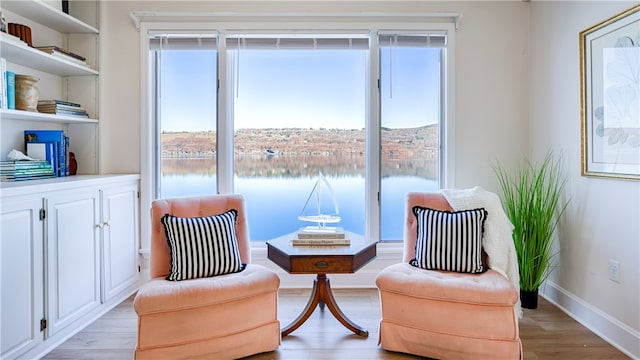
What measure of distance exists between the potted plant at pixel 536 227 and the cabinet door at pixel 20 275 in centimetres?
312

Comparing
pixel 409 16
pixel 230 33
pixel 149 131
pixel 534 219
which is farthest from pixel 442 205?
pixel 149 131

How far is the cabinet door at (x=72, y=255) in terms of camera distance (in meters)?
2.16

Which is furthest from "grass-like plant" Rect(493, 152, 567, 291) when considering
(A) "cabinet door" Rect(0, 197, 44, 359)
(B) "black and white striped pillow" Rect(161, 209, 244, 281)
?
(A) "cabinet door" Rect(0, 197, 44, 359)

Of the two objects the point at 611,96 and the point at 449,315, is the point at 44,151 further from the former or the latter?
the point at 611,96

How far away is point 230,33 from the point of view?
3.12 metres

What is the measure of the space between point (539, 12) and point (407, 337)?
277 centimetres

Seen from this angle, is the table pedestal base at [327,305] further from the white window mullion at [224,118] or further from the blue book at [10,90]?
the blue book at [10,90]

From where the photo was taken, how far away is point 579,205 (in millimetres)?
2598

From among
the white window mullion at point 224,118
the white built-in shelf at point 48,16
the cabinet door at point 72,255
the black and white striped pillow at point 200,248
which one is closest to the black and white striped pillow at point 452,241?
the black and white striped pillow at point 200,248

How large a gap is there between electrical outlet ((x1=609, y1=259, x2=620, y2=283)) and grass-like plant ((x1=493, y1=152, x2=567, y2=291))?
43 centimetres

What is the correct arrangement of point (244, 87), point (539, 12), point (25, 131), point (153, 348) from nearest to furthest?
point (153, 348) → point (25, 131) → point (539, 12) → point (244, 87)

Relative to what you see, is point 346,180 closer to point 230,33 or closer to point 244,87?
point 244,87

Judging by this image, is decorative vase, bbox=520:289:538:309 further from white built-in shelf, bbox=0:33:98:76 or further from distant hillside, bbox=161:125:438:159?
white built-in shelf, bbox=0:33:98:76

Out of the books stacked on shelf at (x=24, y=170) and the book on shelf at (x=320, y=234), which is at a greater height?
the books stacked on shelf at (x=24, y=170)
